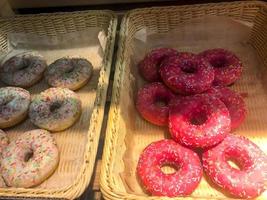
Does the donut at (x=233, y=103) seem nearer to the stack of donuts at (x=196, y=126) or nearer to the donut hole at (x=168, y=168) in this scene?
the stack of donuts at (x=196, y=126)

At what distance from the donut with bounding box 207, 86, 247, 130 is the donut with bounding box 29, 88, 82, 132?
0.62m

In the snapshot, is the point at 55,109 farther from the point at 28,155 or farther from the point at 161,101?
the point at 161,101

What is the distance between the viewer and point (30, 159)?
55.7 inches

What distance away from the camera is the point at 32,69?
5.78 ft

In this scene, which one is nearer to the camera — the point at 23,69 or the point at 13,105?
the point at 13,105

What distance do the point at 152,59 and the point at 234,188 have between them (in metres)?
0.72

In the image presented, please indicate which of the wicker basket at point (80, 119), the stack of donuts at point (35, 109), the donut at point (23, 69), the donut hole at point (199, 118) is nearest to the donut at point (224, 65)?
the donut hole at point (199, 118)

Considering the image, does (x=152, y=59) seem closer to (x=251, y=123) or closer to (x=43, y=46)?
(x=251, y=123)

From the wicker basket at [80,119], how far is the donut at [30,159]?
6 centimetres

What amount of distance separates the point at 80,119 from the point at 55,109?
0.13 metres

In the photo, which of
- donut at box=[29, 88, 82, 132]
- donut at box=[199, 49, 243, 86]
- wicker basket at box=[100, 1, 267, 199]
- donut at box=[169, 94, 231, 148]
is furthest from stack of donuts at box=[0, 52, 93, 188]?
donut at box=[199, 49, 243, 86]

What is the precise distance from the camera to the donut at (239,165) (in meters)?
1.24

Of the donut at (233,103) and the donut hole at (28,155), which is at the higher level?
the donut at (233,103)

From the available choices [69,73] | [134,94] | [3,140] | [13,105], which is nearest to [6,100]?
[13,105]
